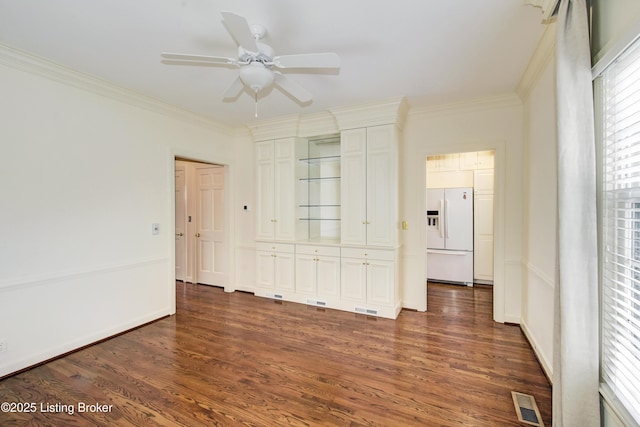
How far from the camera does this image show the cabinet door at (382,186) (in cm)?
367

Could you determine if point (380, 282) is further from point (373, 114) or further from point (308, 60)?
point (308, 60)

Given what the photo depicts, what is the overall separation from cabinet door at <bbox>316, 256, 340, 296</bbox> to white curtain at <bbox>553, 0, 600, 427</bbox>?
270 cm

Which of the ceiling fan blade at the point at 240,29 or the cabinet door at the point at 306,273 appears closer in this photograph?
the ceiling fan blade at the point at 240,29

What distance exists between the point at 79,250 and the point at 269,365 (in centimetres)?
224

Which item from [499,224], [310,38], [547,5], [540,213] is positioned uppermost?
[310,38]

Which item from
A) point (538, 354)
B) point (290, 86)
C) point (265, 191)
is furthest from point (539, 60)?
point (265, 191)

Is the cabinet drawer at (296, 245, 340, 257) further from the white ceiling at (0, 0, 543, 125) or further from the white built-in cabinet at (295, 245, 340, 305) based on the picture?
the white ceiling at (0, 0, 543, 125)

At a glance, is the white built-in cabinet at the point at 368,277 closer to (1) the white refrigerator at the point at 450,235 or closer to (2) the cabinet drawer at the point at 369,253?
(2) the cabinet drawer at the point at 369,253

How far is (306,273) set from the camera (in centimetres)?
425

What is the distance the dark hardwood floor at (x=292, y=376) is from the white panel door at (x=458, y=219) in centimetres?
182

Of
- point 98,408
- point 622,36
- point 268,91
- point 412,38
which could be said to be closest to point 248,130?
point 268,91

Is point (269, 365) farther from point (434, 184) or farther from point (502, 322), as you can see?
point (434, 184)

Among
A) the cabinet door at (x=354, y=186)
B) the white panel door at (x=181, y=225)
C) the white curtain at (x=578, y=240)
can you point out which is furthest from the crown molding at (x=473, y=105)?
the white panel door at (x=181, y=225)

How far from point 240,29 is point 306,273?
3266mm
